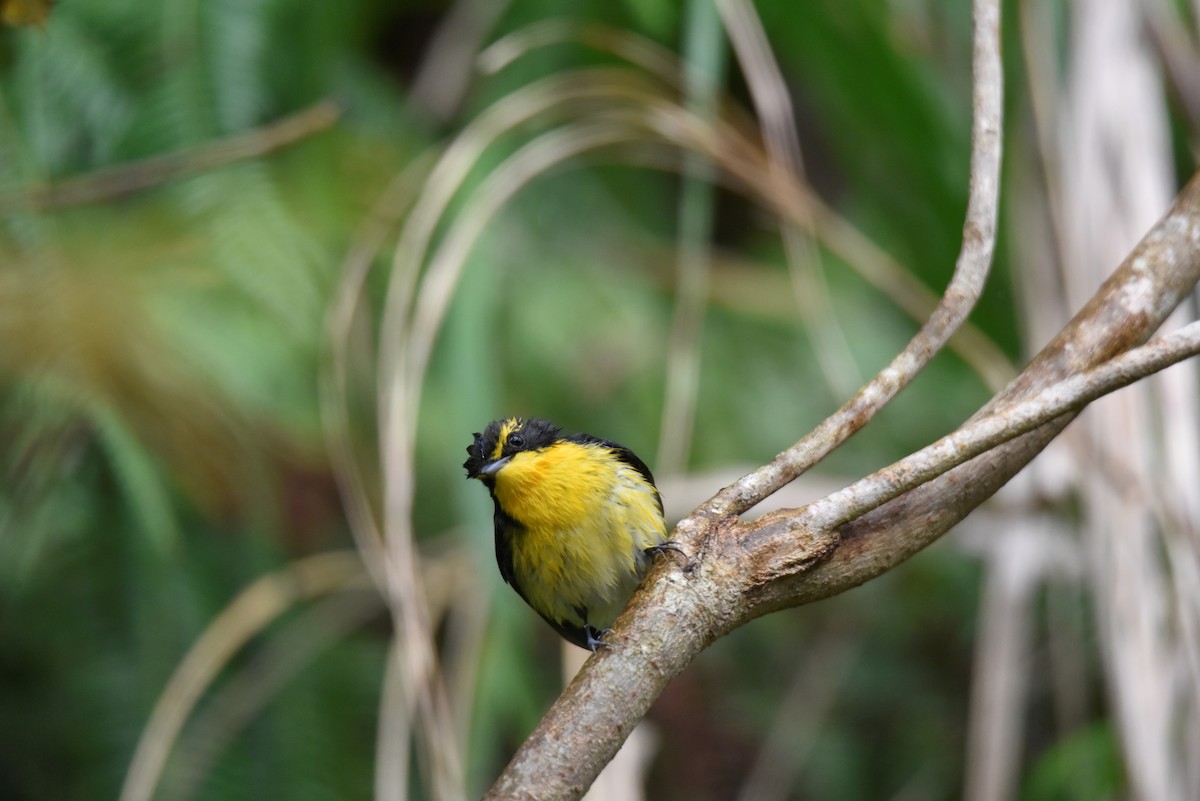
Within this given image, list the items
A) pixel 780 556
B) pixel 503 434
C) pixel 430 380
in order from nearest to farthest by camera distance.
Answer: pixel 780 556 → pixel 503 434 → pixel 430 380

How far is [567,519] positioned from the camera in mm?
2971

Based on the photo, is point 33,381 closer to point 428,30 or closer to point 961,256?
point 961,256

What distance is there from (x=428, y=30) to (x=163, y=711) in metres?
4.23

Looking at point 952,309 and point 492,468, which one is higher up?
point 492,468

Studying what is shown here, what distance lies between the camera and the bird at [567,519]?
2951mm

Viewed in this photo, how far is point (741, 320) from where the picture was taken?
237 inches

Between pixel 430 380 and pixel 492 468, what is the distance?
2.08 meters

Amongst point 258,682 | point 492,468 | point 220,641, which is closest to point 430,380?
point 258,682

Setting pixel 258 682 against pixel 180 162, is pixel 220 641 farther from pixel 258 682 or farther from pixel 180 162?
pixel 180 162

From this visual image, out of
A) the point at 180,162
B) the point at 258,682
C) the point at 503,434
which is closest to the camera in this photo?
the point at 180,162

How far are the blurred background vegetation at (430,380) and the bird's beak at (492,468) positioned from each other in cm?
61

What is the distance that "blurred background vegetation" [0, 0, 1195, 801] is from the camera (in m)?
3.74

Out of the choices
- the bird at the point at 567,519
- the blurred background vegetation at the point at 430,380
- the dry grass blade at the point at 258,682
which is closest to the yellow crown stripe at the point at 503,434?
the bird at the point at 567,519

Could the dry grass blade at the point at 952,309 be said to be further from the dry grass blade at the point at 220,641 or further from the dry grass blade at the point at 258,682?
the dry grass blade at the point at 258,682
